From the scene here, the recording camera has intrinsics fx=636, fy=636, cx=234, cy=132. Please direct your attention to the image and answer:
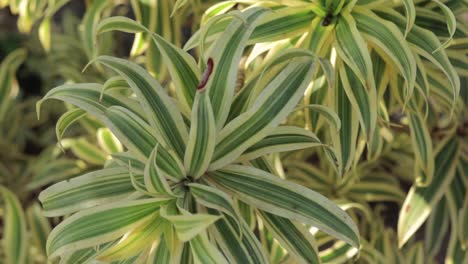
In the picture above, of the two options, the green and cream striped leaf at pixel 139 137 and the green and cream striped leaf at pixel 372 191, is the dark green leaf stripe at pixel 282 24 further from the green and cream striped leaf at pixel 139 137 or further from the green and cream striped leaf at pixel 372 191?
the green and cream striped leaf at pixel 372 191

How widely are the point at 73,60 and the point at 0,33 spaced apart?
834mm

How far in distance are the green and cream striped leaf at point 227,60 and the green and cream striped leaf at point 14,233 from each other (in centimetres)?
80

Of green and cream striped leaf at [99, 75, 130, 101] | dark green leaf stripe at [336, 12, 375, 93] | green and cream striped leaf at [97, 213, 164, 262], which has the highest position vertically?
dark green leaf stripe at [336, 12, 375, 93]

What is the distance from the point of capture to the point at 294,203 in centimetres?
82

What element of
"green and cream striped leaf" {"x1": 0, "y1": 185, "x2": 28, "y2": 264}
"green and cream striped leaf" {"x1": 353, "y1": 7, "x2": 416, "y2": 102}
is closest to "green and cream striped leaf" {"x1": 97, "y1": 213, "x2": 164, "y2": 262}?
"green and cream striped leaf" {"x1": 353, "y1": 7, "x2": 416, "y2": 102}

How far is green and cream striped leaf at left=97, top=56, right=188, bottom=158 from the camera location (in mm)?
830

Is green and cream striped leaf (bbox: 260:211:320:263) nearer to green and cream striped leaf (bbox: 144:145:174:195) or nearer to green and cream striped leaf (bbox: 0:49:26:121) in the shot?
green and cream striped leaf (bbox: 144:145:174:195)

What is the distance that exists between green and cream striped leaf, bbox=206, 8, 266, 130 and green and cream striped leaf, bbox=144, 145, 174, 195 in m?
0.12

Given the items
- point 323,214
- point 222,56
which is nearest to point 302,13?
point 222,56

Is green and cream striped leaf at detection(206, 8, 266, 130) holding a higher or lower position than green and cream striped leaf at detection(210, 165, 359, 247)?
higher

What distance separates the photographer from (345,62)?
965 mm

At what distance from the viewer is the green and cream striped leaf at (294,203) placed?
0.81 meters

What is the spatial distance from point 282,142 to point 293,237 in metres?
0.14

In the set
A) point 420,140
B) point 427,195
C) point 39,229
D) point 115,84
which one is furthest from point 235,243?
point 39,229
